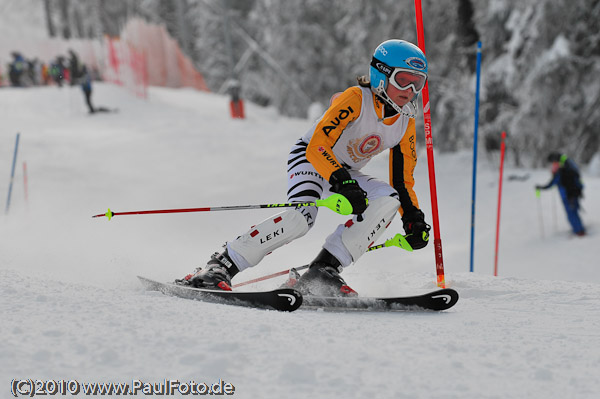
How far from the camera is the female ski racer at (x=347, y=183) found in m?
3.59

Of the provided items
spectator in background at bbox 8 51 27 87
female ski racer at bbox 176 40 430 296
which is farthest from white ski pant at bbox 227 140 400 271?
spectator in background at bbox 8 51 27 87

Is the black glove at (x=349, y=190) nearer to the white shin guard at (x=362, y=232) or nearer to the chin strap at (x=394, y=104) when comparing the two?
the white shin guard at (x=362, y=232)

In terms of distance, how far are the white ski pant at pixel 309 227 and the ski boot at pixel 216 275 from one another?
53 millimetres

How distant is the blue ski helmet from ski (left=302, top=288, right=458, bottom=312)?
128 centimetres

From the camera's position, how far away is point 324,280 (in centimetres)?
363

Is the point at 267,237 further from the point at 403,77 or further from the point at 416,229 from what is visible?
the point at 403,77

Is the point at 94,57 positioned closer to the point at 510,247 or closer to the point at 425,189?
the point at 425,189

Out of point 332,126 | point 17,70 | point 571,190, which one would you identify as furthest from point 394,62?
point 17,70

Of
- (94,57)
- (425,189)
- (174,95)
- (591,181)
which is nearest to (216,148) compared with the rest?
(425,189)

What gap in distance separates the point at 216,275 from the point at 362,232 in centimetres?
94

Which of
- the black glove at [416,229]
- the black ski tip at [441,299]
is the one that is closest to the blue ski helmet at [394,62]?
the black glove at [416,229]

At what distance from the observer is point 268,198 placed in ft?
37.7

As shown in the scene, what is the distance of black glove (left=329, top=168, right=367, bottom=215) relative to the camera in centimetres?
334

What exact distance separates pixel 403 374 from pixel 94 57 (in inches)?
1281
